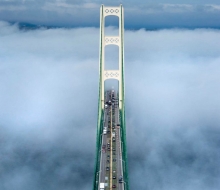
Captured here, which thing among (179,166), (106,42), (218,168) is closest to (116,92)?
(106,42)

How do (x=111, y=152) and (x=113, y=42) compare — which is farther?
(x=113, y=42)

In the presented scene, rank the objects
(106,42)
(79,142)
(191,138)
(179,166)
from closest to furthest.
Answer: (106,42) < (179,166) < (79,142) < (191,138)

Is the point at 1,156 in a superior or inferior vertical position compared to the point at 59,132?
inferior

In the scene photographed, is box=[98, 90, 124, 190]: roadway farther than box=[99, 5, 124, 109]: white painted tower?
No

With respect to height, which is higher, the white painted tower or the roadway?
the white painted tower

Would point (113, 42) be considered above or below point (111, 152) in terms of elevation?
above

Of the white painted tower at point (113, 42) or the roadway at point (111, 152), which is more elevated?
the white painted tower at point (113, 42)

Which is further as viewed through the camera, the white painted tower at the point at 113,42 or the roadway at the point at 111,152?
the white painted tower at the point at 113,42

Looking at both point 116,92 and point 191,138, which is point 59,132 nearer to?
point 116,92
